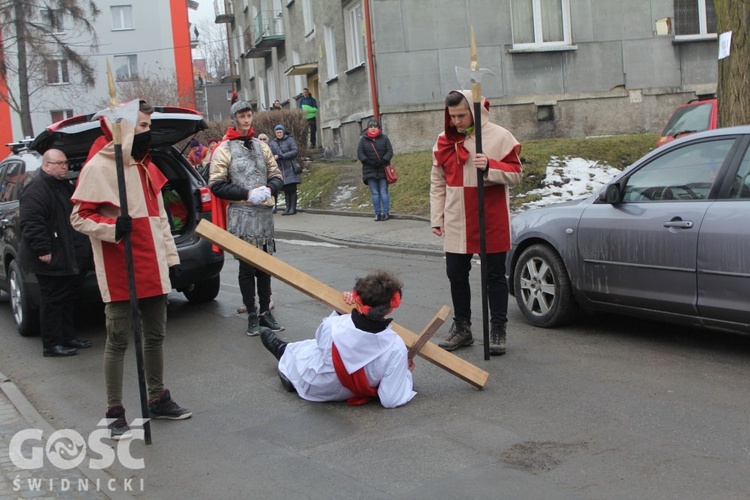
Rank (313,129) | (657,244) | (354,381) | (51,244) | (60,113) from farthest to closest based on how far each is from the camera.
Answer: (60,113)
(313,129)
(51,244)
(657,244)
(354,381)

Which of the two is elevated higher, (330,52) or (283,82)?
(283,82)

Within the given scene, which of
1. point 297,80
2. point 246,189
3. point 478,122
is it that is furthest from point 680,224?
point 297,80

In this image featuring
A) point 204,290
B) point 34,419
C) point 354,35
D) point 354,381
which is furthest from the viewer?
point 354,35

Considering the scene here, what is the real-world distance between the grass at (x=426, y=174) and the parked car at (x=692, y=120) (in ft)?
5.53

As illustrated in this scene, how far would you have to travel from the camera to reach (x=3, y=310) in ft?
32.0

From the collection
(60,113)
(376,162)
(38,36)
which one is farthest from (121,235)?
(60,113)

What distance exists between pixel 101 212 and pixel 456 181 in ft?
8.65

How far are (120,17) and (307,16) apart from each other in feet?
110

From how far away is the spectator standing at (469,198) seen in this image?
20.4ft

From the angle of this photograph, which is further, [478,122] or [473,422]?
[478,122]

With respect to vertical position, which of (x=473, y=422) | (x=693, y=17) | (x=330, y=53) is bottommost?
(x=473, y=422)

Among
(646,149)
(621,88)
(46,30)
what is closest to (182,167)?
(646,149)

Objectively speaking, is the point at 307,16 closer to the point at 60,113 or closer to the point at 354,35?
the point at 354,35

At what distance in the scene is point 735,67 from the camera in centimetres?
992
